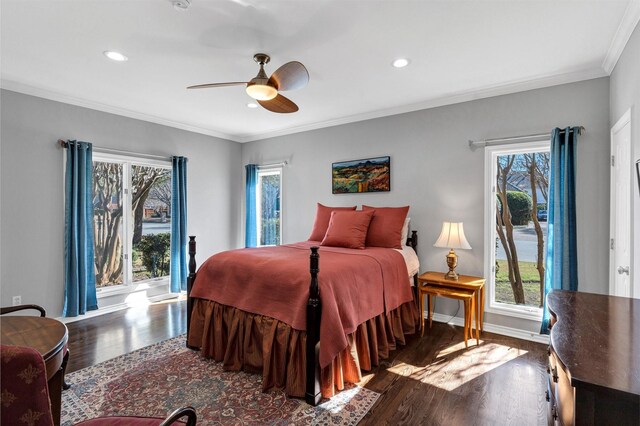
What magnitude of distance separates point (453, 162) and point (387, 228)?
112 centimetres

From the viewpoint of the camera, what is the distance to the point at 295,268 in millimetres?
2453

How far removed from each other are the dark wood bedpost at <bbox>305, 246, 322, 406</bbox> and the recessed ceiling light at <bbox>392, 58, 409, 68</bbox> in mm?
1892

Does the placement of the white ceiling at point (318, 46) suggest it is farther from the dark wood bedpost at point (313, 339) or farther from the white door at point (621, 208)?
the dark wood bedpost at point (313, 339)

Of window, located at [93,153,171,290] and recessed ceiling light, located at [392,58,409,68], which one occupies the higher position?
recessed ceiling light, located at [392,58,409,68]

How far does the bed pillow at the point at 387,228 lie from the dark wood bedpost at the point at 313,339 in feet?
5.38

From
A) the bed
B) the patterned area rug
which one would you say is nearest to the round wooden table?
the patterned area rug

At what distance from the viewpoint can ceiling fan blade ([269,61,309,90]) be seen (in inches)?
90.5

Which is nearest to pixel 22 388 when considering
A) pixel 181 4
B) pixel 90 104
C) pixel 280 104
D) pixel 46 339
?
pixel 46 339

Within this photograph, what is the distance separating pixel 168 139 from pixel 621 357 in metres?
5.33

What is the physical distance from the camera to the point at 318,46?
2.57 m

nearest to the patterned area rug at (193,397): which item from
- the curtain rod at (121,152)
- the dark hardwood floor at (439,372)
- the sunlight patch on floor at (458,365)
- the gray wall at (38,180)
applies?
the dark hardwood floor at (439,372)

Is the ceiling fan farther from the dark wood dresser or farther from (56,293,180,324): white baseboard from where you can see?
(56,293,180,324): white baseboard

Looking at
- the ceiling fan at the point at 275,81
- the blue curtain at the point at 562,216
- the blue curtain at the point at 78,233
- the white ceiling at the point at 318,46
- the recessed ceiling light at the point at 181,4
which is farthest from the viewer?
the blue curtain at the point at 78,233

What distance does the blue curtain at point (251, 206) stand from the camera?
562 centimetres
